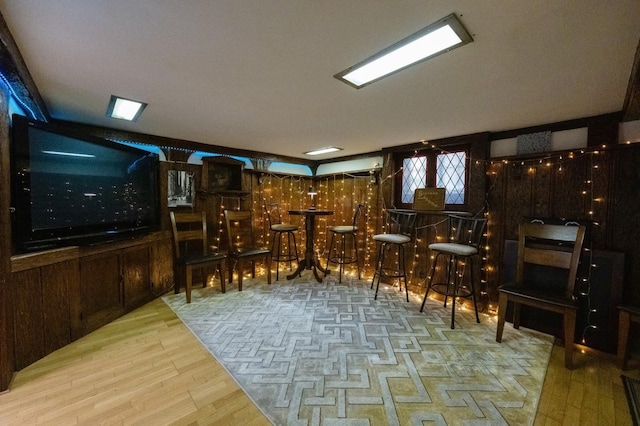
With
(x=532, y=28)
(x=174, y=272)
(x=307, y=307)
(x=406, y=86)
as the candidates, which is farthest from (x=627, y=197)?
(x=174, y=272)

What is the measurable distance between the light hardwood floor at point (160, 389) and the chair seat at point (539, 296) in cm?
53

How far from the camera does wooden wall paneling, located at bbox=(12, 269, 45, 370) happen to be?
1905 mm

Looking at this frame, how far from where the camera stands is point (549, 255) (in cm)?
237

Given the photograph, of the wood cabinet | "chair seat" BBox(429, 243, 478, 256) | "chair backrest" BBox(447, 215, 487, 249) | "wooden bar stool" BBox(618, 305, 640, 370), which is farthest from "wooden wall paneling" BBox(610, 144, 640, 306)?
the wood cabinet

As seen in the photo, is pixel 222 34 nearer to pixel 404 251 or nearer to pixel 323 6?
pixel 323 6

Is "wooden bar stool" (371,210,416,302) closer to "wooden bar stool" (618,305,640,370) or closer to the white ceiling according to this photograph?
the white ceiling

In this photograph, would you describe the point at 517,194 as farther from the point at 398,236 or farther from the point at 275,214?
the point at 275,214

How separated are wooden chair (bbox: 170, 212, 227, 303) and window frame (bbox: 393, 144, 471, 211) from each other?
2.88m

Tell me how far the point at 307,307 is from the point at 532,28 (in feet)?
10.0

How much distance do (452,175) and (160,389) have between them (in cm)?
390

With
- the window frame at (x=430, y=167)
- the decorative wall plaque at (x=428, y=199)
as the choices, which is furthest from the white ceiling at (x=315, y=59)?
the decorative wall plaque at (x=428, y=199)

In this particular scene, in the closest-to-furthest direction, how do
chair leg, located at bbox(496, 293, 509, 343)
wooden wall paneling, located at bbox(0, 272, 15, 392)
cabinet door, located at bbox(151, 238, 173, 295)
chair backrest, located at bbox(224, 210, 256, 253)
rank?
1. wooden wall paneling, located at bbox(0, 272, 15, 392)
2. chair leg, located at bbox(496, 293, 509, 343)
3. cabinet door, located at bbox(151, 238, 173, 295)
4. chair backrest, located at bbox(224, 210, 256, 253)

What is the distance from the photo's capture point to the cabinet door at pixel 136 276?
2.89 metres

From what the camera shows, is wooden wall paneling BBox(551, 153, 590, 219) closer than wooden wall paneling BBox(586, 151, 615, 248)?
No
